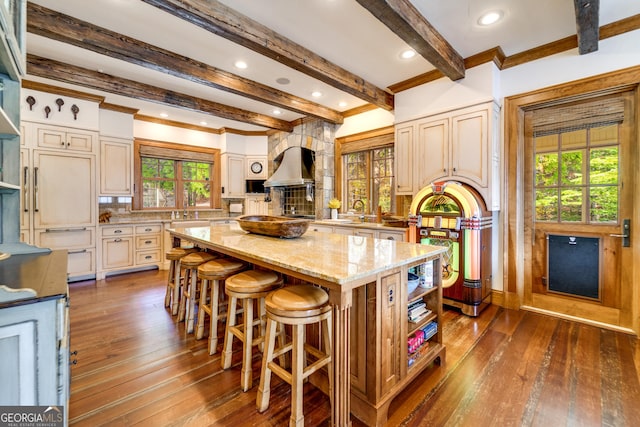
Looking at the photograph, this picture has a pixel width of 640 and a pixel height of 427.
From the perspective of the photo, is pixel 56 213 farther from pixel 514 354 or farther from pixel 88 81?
pixel 514 354

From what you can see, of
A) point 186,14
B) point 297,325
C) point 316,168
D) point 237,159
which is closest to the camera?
point 297,325

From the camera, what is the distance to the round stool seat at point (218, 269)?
85.3 inches

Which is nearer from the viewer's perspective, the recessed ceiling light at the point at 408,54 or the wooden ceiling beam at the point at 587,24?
the wooden ceiling beam at the point at 587,24

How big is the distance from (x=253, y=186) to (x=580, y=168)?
18.3ft

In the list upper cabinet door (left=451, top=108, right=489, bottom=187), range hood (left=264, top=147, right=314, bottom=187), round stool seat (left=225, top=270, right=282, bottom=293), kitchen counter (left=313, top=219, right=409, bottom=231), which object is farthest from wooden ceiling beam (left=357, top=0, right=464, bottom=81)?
range hood (left=264, top=147, right=314, bottom=187)

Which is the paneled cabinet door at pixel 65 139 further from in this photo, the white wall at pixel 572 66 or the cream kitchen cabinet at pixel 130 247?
the white wall at pixel 572 66

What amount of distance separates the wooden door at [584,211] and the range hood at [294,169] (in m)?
3.58

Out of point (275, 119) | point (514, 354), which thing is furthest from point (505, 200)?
point (275, 119)

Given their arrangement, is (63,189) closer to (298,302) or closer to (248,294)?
(248,294)

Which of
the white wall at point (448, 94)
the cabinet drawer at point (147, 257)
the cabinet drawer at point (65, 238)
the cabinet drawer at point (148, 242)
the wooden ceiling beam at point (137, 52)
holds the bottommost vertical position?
the cabinet drawer at point (147, 257)

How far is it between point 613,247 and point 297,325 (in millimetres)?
3277

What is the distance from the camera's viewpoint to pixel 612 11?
2.40 m

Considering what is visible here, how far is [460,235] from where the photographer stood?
117 inches

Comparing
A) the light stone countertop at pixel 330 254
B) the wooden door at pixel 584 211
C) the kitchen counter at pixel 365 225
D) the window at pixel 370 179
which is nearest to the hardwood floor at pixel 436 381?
the wooden door at pixel 584 211
